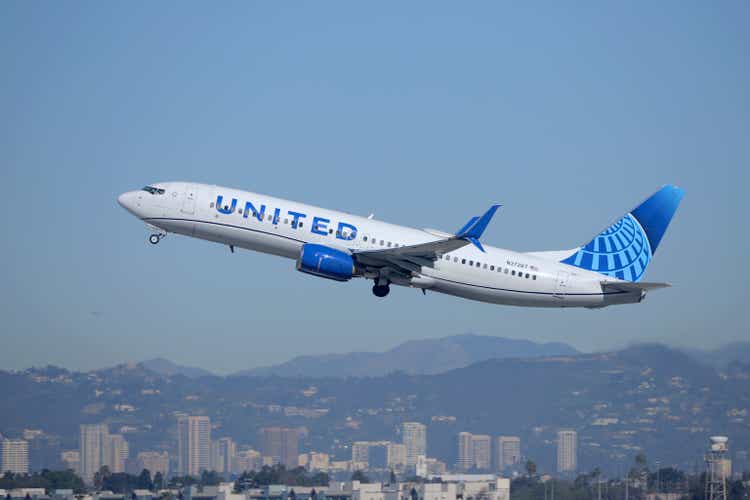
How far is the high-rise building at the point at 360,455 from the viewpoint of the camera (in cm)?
12962

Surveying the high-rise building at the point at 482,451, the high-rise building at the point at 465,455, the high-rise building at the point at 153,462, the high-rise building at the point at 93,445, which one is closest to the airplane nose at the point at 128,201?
the high-rise building at the point at 93,445

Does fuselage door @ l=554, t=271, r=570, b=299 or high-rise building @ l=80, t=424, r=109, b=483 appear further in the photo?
high-rise building @ l=80, t=424, r=109, b=483

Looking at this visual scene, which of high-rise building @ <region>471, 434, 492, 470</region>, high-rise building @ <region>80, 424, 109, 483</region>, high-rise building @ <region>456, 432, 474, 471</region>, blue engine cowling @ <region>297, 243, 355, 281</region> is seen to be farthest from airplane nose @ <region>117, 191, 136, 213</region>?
high-rise building @ <region>456, 432, 474, 471</region>

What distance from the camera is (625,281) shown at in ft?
188

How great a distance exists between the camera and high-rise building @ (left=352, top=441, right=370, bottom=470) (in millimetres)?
129625

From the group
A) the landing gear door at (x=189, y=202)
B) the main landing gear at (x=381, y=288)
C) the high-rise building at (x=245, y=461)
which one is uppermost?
the landing gear door at (x=189, y=202)

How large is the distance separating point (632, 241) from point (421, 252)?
606 inches

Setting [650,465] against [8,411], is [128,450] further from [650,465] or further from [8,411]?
[650,465]

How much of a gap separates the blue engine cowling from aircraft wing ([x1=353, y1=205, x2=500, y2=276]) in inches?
42.9

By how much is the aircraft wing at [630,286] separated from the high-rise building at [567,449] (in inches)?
3201

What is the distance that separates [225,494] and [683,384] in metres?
85.0

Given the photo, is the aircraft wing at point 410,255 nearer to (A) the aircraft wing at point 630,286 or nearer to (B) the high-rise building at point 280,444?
(A) the aircraft wing at point 630,286

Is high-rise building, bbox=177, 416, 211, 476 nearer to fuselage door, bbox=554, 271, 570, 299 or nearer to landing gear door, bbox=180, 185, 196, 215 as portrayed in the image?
landing gear door, bbox=180, 185, 196, 215

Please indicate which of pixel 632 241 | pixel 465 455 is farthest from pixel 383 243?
pixel 465 455
